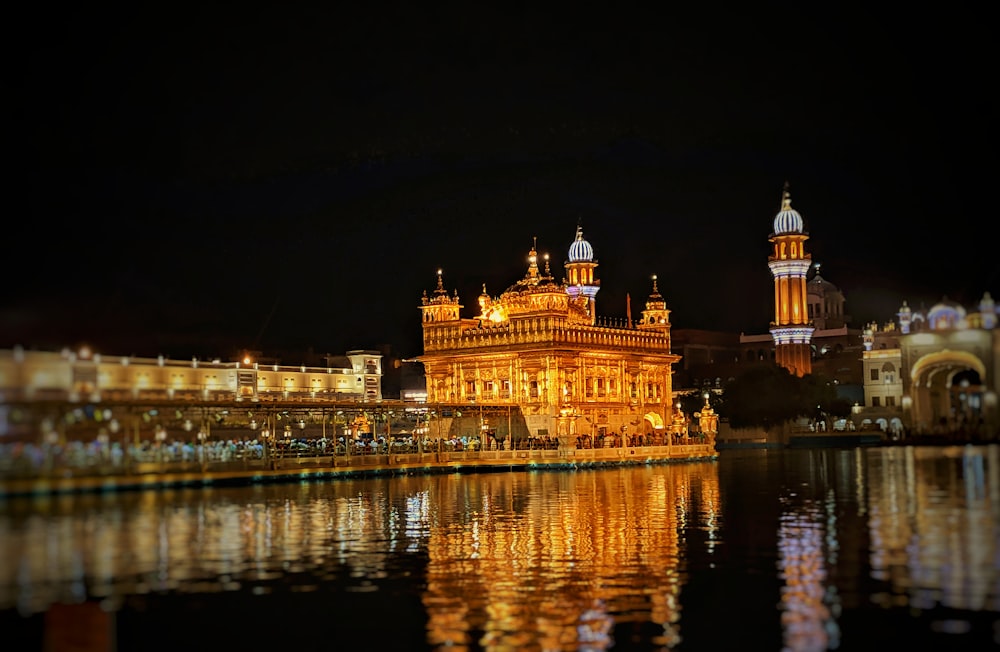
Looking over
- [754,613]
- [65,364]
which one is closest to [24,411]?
[65,364]

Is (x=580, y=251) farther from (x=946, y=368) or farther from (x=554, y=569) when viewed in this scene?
(x=554, y=569)

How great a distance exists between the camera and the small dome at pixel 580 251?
399 feet

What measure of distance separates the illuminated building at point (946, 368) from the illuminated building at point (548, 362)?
17.0 meters

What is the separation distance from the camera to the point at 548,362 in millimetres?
86812

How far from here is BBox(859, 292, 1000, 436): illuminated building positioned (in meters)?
52.4

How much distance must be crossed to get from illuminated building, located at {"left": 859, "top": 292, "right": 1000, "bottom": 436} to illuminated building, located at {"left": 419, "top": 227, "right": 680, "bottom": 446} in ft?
55.7

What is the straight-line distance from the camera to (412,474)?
71500 millimetres

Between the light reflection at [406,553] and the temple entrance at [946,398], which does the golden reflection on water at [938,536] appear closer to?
the light reflection at [406,553]

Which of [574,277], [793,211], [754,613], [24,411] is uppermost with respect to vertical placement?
[793,211]

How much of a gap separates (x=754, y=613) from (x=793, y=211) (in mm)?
119905

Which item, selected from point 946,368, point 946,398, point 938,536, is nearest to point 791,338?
point 946,398

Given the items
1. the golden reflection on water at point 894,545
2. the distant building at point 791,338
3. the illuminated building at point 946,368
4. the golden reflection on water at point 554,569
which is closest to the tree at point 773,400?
the distant building at point 791,338

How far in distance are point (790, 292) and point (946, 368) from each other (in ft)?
249

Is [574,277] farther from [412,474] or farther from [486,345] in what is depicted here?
[412,474]
